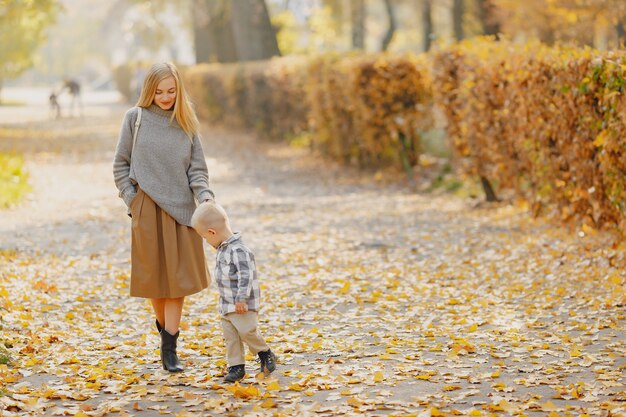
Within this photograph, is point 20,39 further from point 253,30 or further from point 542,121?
point 542,121

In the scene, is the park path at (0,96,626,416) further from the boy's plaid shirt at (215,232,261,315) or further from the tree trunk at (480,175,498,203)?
the boy's plaid shirt at (215,232,261,315)

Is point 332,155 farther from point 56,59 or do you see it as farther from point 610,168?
point 56,59

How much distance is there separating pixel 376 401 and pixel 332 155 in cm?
1473

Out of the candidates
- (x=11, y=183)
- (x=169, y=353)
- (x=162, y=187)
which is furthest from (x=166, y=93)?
(x=11, y=183)

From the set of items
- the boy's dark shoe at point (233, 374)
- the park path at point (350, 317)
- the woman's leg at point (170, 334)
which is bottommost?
the park path at point (350, 317)

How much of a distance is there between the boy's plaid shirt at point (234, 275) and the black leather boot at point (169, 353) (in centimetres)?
56

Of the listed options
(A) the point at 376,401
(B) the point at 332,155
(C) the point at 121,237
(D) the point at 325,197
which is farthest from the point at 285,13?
(A) the point at 376,401

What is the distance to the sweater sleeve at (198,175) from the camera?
5957 mm

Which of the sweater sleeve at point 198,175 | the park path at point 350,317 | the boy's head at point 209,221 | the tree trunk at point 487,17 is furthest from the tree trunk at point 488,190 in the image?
the tree trunk at point 487,17

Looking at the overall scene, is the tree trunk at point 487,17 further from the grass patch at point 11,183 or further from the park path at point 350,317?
the grass patch at point 11,183

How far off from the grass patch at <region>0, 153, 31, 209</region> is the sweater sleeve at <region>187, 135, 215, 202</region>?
824 centimetres

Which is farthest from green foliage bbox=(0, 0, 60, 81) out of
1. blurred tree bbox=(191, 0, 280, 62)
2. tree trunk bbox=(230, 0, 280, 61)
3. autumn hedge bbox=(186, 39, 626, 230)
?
autumn hedge bbox=(186, 39, 626, 230)

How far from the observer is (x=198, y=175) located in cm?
605

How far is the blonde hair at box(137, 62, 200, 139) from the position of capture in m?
5.92
